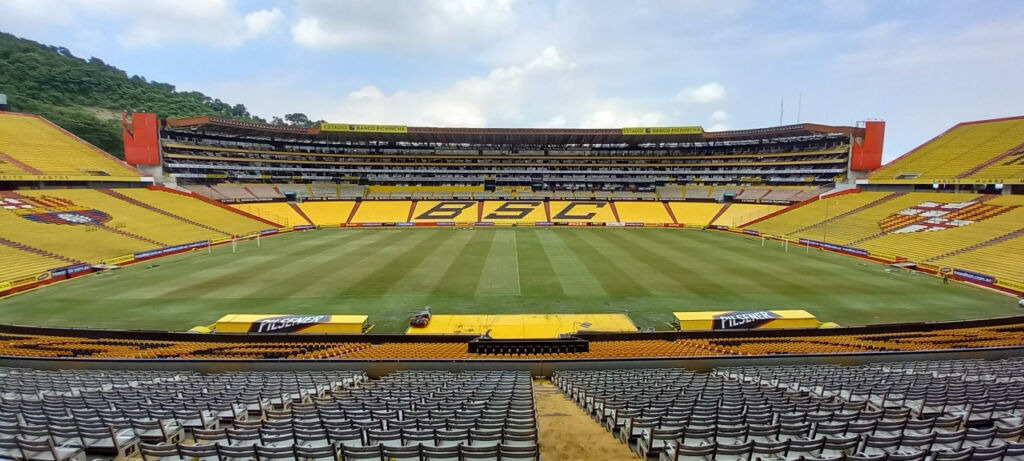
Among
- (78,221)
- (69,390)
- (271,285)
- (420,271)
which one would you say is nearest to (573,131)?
(420,271)

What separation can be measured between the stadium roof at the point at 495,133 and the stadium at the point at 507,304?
56 cm

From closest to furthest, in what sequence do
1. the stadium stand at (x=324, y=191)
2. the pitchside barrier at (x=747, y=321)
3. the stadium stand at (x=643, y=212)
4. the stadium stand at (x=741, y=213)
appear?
the pitchside barrier at (x=747, y=321), the stadium stand at (x=741, y=213), the stadium stand at (x=643, y=212), the stadium stand at (x=324, y=191)

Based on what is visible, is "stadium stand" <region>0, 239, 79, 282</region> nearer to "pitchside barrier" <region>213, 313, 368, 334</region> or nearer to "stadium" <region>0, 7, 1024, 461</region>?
"stadium" <region>0, 7, 1024, 461</region>

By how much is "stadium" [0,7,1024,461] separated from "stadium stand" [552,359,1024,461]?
0.16ft

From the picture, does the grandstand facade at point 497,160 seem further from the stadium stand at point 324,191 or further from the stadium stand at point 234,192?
the stadium stand at point 234,192

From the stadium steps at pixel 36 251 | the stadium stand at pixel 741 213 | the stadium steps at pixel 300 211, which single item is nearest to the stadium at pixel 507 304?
the stadium steps at pixel 36 251

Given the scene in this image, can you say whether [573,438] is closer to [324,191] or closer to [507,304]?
[507,304]

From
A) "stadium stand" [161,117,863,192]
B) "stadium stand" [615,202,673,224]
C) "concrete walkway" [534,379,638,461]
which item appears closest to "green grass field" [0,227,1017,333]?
"concrete walkway" [534,379,638,461]

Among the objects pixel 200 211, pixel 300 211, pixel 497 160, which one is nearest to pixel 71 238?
pixel 200 211

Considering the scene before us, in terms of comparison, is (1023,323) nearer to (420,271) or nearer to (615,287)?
(615,287)

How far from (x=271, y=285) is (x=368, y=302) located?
7.63m

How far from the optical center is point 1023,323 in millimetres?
16938

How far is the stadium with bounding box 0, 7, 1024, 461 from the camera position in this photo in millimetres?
5078

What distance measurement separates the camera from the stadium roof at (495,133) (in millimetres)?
60438
